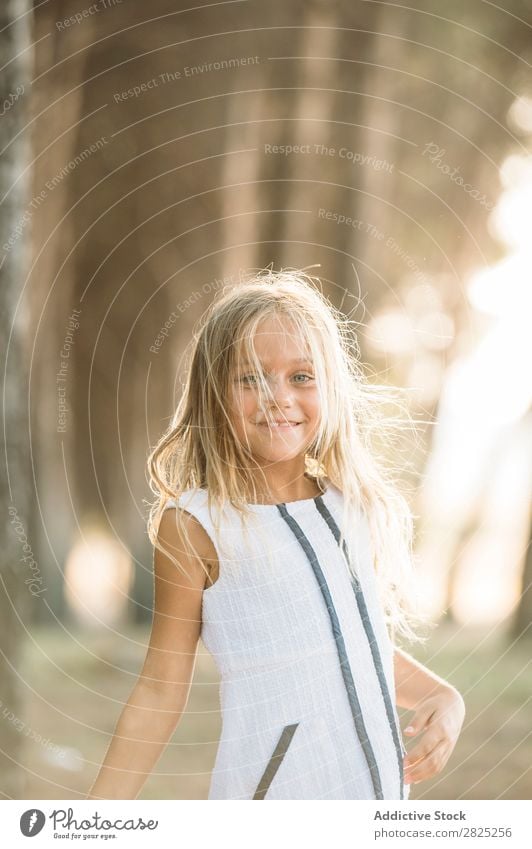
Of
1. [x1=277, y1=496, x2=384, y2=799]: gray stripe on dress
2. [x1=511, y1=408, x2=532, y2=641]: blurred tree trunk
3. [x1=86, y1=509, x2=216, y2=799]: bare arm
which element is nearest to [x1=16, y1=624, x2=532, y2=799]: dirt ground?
[x1=511, y1=408, x2=532, y2=641]: blurred tree trunk

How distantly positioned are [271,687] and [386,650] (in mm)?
167

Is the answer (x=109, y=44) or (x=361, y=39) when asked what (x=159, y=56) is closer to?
(x=109, y=44)

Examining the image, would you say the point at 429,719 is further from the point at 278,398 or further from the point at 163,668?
the point at 278,398

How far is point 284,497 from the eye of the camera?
1.28 m

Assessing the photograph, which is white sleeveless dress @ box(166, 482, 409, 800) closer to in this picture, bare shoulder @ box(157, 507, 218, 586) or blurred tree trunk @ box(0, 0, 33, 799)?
bare shoulder @ box(157, 507, 218, 586)

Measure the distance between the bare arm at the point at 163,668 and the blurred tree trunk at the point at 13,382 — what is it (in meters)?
0.80

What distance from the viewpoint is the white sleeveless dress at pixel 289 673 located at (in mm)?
1194

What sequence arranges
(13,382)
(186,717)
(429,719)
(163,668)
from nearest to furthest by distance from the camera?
(163,668)
(429,719)
(13,382)
(186,717)

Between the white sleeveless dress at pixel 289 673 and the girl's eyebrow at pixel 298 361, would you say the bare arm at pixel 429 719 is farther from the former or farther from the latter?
the girl's eyebrow at pixel 298 361

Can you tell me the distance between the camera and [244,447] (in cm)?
129

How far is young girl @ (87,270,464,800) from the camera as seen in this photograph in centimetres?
119

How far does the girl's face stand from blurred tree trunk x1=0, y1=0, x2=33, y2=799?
0.85 metres

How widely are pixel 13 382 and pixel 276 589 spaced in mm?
985

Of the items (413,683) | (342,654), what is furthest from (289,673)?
(413,683)
